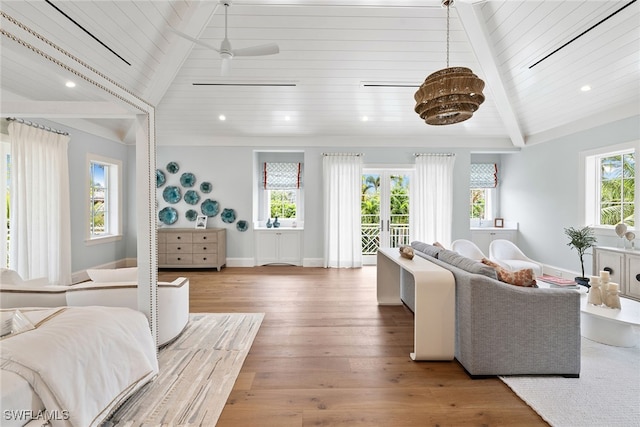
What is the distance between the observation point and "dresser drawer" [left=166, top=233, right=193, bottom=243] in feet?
18.6

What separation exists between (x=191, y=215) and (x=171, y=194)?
23.9 inches

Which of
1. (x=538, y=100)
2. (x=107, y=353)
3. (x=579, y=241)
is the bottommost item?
(x=107, y=353)

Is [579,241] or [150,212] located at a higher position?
[150,212]

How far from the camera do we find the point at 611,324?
8.60 feet

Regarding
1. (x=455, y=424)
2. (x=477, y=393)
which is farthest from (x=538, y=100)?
(x=455, y=424)

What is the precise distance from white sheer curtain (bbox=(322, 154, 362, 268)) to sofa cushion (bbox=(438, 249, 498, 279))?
3.22m

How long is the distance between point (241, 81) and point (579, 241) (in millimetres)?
5632

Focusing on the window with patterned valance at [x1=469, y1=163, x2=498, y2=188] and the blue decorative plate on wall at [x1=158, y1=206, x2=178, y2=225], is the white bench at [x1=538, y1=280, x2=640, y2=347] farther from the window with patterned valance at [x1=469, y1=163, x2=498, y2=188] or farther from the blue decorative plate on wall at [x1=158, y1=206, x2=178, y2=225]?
the blue decorative plate on wall at [x1=158, y1=206, x2=178, y2=225]

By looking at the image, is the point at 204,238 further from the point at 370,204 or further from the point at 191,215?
the point at 370,204

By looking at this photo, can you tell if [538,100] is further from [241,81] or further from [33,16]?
[33,16]

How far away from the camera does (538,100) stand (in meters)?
4.61

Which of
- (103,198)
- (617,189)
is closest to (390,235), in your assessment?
(617,189)

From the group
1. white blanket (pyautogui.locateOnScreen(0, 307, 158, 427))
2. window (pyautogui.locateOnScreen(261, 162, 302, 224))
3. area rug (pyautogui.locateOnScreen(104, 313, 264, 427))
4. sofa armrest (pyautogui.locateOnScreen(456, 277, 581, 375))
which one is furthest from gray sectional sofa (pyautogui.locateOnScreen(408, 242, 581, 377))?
window (pyautogui.locateOnScreen(261, 162, 302, 224))

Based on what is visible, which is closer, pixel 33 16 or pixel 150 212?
pixel 150 212
